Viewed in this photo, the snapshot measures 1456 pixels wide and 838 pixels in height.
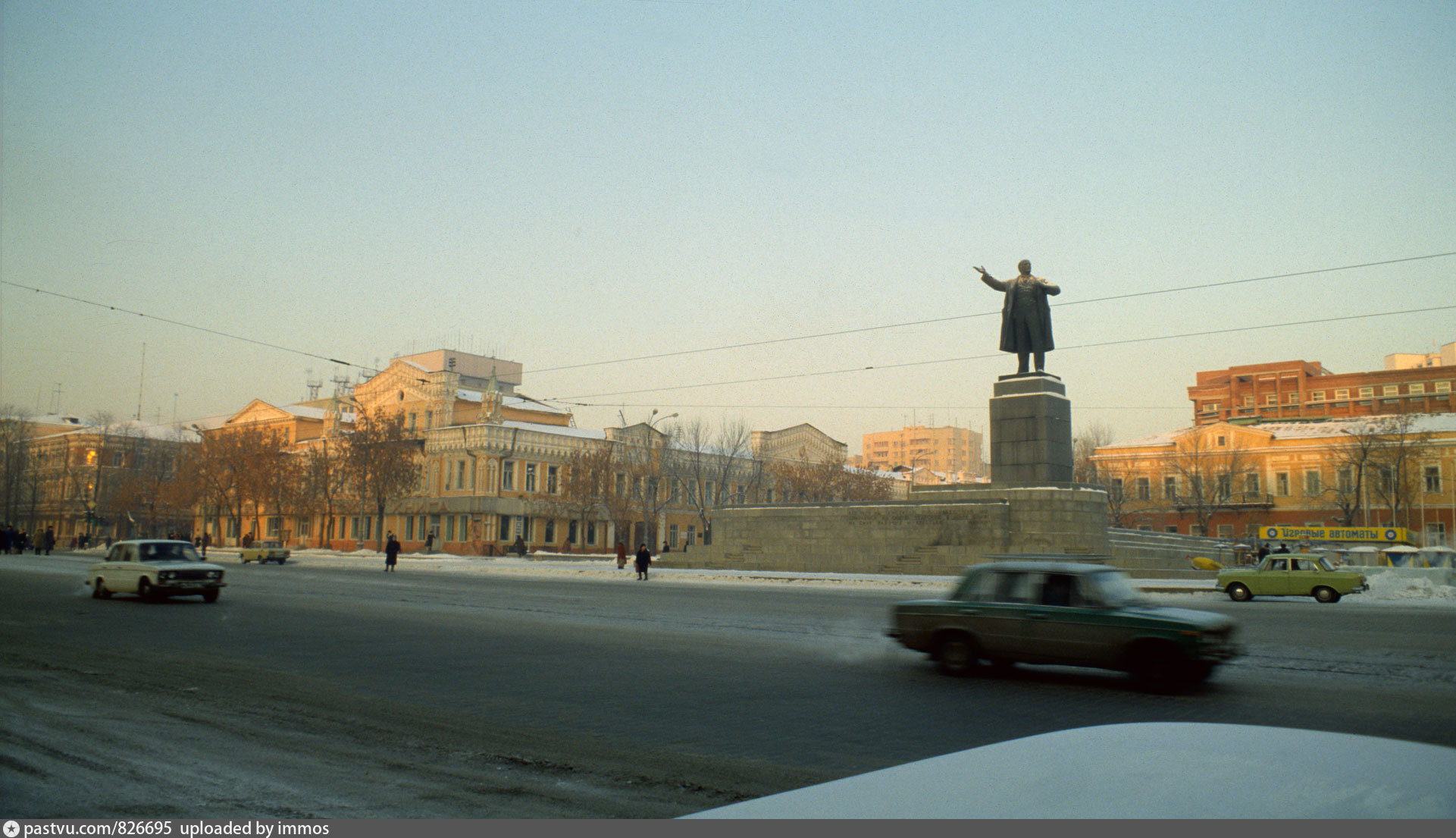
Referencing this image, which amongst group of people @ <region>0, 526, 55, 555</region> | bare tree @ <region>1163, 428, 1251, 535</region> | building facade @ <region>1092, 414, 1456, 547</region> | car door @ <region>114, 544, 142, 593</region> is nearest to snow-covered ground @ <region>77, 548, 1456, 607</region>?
group of people @ <region>0, 526, 55, 555</region>

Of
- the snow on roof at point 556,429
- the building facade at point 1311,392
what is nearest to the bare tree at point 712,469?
the snow on roof at point 556,429

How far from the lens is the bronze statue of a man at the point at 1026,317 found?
30.0 meters

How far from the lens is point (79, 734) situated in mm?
7016

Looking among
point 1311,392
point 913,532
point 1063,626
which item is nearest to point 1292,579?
point 913,532

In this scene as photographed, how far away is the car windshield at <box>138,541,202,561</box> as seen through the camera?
2133 cm

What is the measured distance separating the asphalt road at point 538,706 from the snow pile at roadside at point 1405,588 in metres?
9.33

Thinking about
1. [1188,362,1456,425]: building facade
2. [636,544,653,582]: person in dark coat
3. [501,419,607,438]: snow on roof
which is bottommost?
[636,544,653,582]: person in dark coat

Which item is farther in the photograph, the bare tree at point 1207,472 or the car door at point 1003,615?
the bare tree at point 1207,472

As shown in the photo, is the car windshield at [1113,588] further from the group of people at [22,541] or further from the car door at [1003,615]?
the group of people at [22,541]

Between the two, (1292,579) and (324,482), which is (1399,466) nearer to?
(1292,579)

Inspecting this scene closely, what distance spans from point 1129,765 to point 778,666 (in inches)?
350

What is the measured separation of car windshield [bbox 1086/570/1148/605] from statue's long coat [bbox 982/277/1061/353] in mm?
20431

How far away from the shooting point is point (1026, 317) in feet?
98.4

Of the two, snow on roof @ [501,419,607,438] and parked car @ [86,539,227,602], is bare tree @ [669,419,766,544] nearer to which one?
snow on roof @ [501,419,607,438]
